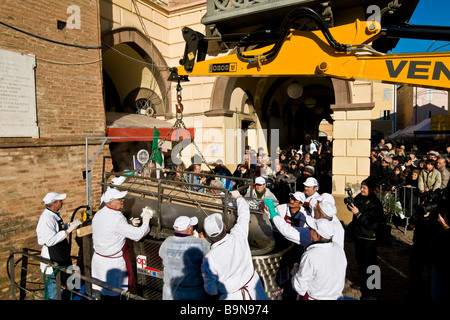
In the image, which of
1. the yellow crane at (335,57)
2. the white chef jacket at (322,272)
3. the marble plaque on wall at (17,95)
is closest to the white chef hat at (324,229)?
the white chef jacket at (322,272)

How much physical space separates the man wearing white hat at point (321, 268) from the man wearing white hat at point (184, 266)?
1111 mm

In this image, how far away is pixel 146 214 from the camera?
14.4 feet

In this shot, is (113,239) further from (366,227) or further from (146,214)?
(366,227)

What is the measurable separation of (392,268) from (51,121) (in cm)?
743

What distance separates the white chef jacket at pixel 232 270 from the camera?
305 cm

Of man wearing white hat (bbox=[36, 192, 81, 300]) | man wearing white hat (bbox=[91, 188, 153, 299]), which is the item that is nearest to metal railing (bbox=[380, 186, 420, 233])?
man wearing white hat (bbox=[91, 188, 153, 299])

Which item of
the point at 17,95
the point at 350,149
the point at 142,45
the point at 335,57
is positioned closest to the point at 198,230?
the point at 335,57

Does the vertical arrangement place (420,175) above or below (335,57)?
below

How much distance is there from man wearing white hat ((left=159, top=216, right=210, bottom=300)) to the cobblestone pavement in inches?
110

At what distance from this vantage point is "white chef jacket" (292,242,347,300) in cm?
302

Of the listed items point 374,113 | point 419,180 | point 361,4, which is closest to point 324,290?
point 419,180

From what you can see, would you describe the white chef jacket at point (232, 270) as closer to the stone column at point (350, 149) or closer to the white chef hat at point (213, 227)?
the white chef hat at point (213, 227)
